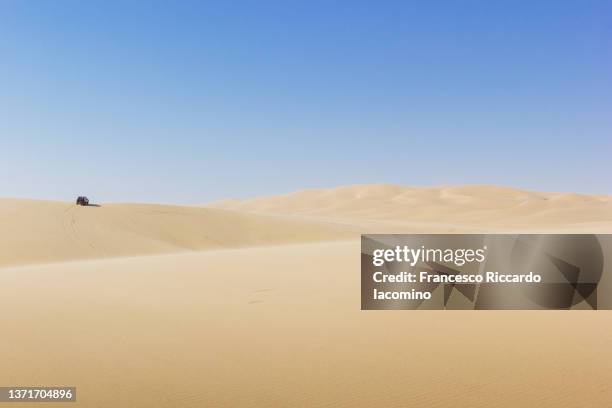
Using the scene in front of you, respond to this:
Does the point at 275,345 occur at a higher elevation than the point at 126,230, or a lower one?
higher

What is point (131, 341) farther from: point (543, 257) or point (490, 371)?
point (543, 257)

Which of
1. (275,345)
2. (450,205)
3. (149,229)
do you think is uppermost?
(275,345)

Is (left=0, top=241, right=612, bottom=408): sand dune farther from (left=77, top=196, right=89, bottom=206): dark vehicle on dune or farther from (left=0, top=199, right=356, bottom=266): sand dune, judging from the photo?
(left=77, top=196, right=89, bottom=206): dark vehicle on dune

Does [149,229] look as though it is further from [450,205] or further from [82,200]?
[450,205]

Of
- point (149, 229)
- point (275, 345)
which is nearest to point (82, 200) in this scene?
point (149, 229)

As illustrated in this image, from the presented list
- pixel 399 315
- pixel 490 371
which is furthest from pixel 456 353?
pixel 399 315

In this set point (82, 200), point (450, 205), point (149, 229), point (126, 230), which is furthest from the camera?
point (450, 205)

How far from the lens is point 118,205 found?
5022cm

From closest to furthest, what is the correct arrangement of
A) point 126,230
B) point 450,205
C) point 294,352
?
point 294,352
point 126,230
point 450,205

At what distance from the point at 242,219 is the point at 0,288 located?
38.3 m

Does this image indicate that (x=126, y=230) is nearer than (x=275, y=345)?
No

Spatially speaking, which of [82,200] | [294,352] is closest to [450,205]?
[82,200]

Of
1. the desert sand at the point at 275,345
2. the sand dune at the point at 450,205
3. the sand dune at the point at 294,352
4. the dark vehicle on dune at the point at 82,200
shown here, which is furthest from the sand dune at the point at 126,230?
the sand dune at the point at 450,205

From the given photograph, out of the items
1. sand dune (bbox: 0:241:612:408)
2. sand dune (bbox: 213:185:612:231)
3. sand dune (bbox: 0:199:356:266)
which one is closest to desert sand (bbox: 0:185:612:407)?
sand dune (bbox: 0:241:612:408)
